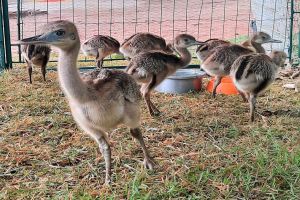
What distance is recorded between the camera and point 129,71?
540 cm

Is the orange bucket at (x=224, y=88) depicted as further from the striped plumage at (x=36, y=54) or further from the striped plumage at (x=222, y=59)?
the striped plumage at (x=36, y=54)

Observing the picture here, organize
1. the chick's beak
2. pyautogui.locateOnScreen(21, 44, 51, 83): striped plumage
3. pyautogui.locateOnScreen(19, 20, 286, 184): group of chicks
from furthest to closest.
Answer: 1. pyautogui.locateOnScreen(21, 44, 51, 83): striped plumage
2. pyautogui.locateOnScreen(19, 20, 286, 184): group of chicks
3. the chick's beak

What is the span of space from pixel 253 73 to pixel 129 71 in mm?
1286

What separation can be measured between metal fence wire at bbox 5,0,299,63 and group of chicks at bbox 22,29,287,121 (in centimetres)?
127

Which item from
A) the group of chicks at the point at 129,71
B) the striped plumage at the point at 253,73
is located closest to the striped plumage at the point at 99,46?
the group of chicks at the point at 129,71

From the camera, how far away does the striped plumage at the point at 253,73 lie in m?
5.30

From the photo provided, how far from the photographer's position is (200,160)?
432 centimetres

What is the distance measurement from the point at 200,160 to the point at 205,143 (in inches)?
18.7

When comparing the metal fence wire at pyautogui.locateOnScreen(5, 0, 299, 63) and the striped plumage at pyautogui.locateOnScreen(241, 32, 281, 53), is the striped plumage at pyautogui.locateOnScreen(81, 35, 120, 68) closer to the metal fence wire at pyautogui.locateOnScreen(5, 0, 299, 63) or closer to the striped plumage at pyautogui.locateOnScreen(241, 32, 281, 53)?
the metal fence wire at pyautogui.locateOnScreen(5, 0, 299, 63)

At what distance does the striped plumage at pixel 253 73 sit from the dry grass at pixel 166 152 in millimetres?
335

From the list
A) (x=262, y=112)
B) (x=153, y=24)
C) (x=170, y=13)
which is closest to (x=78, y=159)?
(x=262, y=112)

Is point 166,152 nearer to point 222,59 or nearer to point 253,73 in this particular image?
point 253,73

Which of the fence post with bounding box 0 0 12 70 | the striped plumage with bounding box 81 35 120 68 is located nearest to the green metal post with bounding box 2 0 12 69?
the fence post with bounding box 0 0 12 70

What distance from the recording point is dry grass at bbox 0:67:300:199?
3.83 meters
